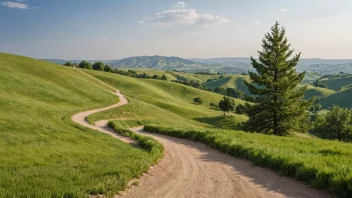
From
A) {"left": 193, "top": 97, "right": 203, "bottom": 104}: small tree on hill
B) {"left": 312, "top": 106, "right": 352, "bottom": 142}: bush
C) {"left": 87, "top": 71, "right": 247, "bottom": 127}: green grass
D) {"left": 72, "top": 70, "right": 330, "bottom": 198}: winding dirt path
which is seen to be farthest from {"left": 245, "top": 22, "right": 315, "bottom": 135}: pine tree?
{"left": 193, "top": 97, "right": 203, "bottom": 104}: small tree on hill

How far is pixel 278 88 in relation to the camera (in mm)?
38375

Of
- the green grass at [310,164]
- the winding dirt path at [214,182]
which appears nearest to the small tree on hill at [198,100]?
the green grass at [310,164]

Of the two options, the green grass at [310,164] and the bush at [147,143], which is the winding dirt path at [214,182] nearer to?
the green grass at [310,164]

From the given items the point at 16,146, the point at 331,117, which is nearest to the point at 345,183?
the point at 16,146

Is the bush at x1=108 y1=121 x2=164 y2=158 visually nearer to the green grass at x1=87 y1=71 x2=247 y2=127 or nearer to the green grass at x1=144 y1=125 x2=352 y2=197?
the green grass at x1=144 y1=125 x2=352 y2=197

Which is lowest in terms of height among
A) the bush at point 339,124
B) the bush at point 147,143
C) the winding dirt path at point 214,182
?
the bush at point 339,124

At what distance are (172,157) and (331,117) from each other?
67694 mm

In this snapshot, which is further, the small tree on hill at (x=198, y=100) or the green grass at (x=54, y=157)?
the small tree on hill at (x=198, y=100)

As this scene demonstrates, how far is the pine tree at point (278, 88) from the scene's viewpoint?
3809cm

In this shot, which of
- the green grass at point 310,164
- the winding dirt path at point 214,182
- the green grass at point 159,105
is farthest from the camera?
the green grass at point 159,105

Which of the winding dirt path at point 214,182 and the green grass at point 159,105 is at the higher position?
the winding dirt path at point 214,182

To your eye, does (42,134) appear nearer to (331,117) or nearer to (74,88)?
(74,88)

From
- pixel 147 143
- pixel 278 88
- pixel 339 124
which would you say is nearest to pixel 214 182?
pixel 147 143

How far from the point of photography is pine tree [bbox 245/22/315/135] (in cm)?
3809
